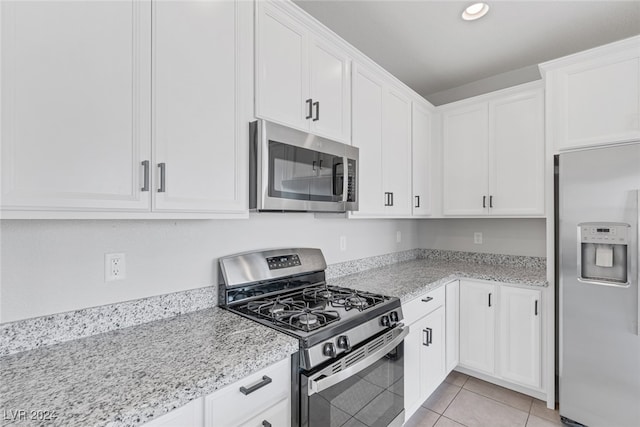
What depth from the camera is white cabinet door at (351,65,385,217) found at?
2.03m

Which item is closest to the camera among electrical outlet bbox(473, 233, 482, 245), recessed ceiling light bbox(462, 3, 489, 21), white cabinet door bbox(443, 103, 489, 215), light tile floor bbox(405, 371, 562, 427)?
recessed ceiling light bbox(462, 3, 489, 21)

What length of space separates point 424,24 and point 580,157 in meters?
1.33

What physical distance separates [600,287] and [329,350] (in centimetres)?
173

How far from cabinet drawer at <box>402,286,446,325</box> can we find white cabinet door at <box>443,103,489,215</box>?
0.88 m

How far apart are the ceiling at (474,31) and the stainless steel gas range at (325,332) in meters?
1.62

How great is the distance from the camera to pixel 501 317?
233 cm

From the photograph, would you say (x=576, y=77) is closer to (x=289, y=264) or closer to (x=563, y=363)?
(x=563, y=363)

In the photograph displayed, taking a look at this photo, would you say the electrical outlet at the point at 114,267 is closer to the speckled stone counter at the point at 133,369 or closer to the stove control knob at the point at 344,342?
the speckled stone counter at the point at 133,369

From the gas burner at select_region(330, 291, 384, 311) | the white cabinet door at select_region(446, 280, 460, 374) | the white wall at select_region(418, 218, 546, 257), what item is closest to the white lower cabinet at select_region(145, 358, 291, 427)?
the gas burner at select_region(330, 291, 384, 311)

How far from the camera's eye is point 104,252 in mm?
1237

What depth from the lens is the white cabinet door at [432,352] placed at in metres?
2.04

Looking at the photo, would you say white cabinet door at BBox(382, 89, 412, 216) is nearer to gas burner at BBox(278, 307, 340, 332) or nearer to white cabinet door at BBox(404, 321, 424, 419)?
white cabinet door at BBox(404, 321, 424, 419)

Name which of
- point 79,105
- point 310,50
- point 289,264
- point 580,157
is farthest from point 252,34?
point 580,157

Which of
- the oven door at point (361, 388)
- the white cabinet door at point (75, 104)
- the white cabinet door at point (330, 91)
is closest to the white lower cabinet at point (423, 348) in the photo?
the oven door at point (361, 388)
